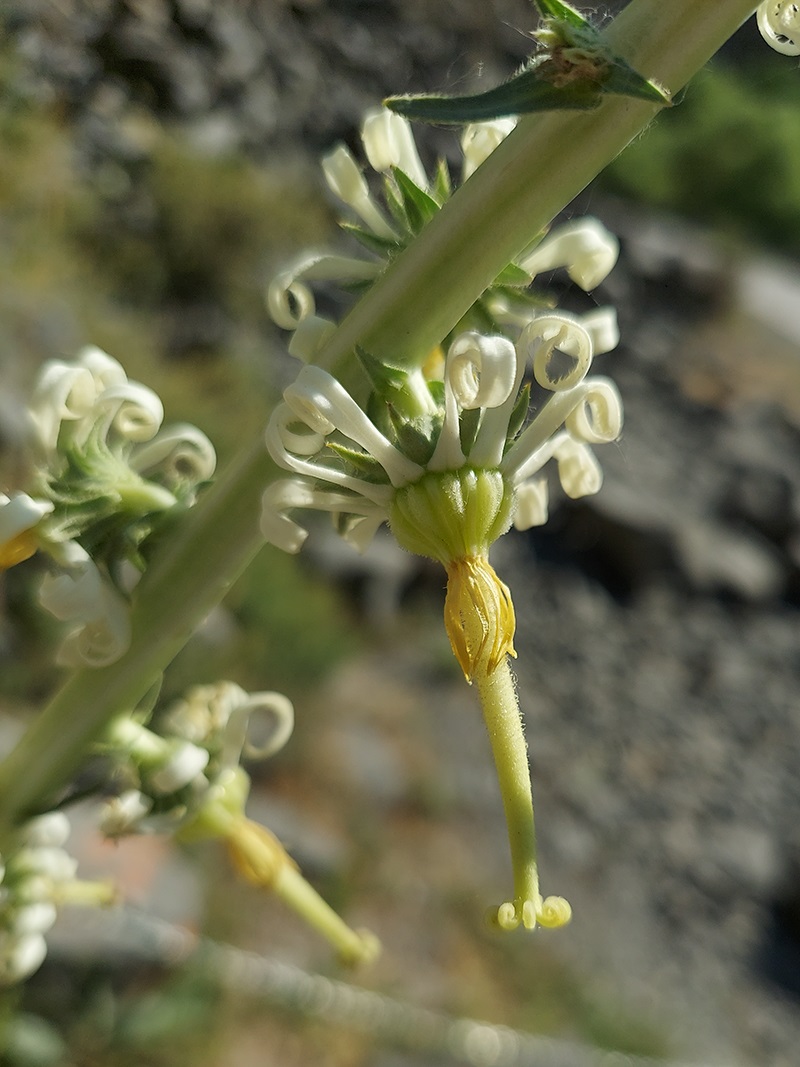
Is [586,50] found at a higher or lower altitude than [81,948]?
higher

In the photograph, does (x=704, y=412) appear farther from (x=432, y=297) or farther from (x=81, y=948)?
(x=432, y=297)

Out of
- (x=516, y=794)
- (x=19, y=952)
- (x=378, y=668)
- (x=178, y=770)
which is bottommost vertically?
(x=378, y=668)

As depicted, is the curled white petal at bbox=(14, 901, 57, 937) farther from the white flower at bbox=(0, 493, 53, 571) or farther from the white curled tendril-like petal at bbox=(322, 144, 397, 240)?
the white curled tendril-like petal at bbox=(322, 144, 397, 240)

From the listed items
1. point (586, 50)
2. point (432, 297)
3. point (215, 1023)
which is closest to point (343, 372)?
point (432, 297)

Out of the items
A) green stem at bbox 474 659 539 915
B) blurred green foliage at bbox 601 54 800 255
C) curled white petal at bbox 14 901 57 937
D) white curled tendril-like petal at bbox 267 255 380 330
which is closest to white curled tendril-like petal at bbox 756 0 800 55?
white curled tendril-like petal at bbox 267 255 380 330

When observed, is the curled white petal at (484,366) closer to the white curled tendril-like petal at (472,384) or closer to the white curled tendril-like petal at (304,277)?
the white curled tendril-like petal at (472,384)

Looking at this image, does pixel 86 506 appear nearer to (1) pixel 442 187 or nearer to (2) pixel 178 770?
(2) pixel 178 770

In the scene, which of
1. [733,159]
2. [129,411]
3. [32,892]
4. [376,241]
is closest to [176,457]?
[129,411]
